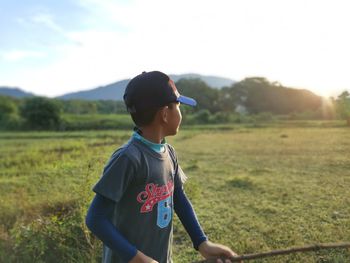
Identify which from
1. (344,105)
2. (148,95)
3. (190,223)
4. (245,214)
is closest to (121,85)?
(245,214)

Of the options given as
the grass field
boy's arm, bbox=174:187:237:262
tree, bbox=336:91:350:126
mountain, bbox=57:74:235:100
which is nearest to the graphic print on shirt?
boy's arm, bbox=174:187:237:262

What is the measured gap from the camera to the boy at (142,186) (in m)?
1.44

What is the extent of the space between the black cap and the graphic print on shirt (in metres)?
0.32

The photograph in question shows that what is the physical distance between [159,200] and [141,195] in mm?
Result: 99

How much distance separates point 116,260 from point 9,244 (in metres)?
2.43

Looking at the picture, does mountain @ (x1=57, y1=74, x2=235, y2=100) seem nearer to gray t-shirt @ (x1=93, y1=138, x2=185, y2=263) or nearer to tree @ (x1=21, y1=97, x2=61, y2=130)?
gray t-shirt @ (x1=93, y1=138, x2=185, y2=263)

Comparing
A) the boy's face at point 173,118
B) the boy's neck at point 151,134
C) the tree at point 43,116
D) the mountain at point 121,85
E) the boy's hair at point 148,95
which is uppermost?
the mountain at point 121,85

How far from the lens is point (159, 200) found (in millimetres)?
1628

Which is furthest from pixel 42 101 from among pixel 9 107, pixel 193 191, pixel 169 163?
pixel 169 163

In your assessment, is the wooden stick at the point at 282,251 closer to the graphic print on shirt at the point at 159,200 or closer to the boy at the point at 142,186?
the boy at the point at 142,186

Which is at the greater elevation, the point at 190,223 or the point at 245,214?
the point at 190,223

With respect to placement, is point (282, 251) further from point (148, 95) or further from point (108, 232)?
point (148, 95)

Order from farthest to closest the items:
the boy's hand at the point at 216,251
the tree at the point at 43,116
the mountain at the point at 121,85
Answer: the tree at the point at 43,116, the mountain at the point at 121,85, the boy's hand at the point at 216,251

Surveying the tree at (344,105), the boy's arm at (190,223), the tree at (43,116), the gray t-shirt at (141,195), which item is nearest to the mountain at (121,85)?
the gray t-shirt at (141,195)
